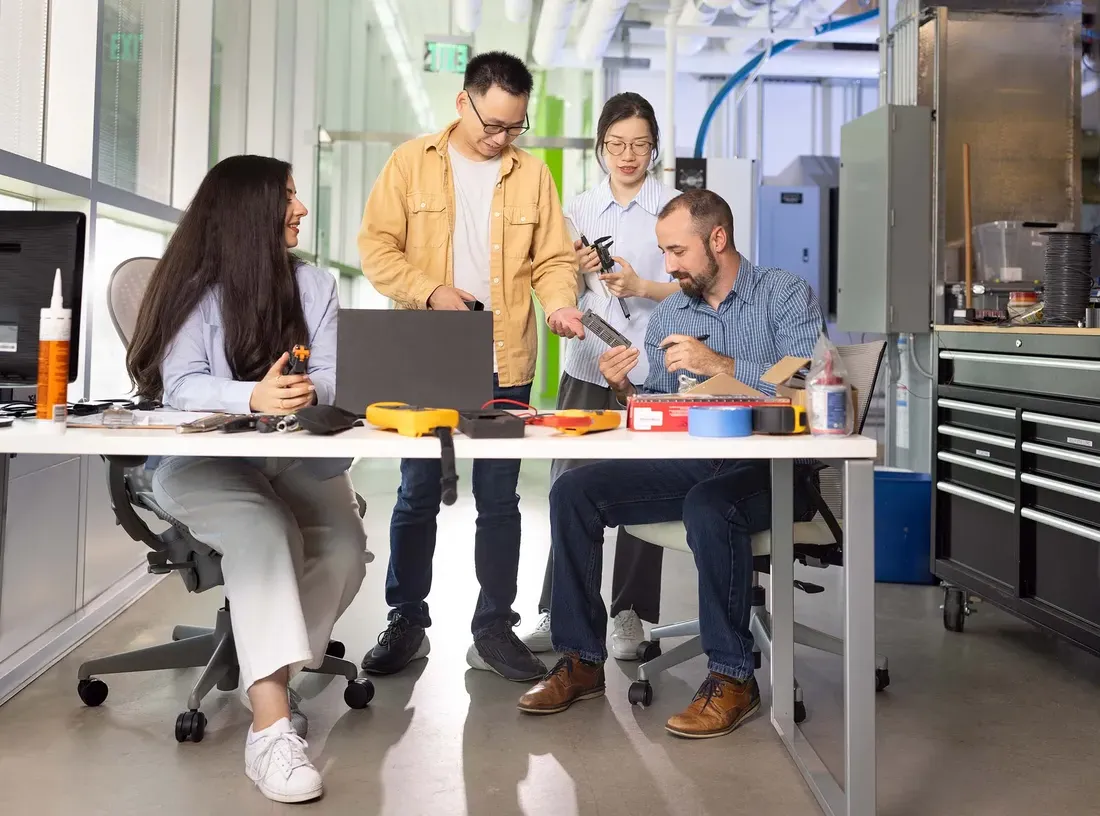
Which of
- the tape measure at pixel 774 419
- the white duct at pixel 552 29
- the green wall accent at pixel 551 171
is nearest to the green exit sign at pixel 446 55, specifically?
the white duct at pixel 552 29

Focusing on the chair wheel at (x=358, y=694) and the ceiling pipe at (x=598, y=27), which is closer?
the chair wheel at (x=358, y=694)

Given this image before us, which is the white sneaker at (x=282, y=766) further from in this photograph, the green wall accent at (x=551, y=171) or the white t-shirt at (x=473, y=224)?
the green wall accent at (x=551, y=171)

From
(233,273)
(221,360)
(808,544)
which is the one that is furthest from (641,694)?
(233,273)

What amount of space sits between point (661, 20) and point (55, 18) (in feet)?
16.7

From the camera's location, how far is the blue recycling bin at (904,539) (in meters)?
3.65

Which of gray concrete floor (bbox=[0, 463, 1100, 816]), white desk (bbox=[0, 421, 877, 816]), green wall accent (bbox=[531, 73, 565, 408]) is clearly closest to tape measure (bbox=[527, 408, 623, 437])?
white desk (bbox=[0, 421, 877, 816])

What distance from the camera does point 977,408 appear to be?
10.1ft

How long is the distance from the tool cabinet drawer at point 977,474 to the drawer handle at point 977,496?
11 mm

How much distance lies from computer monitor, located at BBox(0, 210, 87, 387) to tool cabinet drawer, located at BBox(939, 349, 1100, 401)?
89.8 inches

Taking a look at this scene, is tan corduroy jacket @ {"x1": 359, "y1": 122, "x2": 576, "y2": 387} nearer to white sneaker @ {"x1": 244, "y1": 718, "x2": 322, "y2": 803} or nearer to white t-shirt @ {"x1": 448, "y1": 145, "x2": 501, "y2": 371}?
white t-shirt @ {"x1": 448, "y1": 145, "x2": 501, "y2": 371}

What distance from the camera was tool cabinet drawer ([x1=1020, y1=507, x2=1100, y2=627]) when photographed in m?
2.55

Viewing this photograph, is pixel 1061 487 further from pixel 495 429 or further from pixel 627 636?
pixel 495 429

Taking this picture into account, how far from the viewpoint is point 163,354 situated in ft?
6.95

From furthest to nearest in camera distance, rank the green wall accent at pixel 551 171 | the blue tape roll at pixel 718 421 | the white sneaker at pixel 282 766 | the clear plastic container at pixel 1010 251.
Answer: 1. the green wall accent at pixel 551 171
2. the clear plastic container at pixel 1010 251
3. the white sneaker at pixel 282 766
4. the blue tape roll at pixel 718 421
